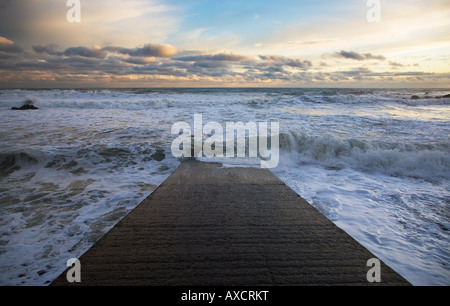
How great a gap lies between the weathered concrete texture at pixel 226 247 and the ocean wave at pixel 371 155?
3.43 m

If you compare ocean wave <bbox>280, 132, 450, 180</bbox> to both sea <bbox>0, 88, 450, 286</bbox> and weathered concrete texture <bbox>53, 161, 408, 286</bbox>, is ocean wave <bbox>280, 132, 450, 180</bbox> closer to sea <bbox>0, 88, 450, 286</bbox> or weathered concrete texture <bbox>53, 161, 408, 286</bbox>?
sea <bbox>0, 88, 450, 286</bbox>

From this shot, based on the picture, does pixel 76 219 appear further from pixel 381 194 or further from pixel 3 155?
pixel 381 194

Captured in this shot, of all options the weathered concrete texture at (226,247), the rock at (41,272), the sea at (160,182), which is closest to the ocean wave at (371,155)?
the sea at (160,182)

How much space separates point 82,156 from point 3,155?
5.24 ft

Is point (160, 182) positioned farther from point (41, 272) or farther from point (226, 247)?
point (226, 247)

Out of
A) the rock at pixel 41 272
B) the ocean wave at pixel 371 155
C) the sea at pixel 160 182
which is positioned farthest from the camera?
the ocean wave at pixel 371 155

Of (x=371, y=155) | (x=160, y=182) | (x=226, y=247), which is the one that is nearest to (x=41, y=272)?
(x=226, y=247)

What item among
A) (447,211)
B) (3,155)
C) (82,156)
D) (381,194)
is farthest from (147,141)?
(447,211)

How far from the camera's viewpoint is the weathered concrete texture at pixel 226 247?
143 cm

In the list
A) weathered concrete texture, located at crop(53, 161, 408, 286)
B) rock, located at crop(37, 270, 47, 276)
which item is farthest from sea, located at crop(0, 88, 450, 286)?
weathered concrete texture, located at crop(53, 161, 408, 286)

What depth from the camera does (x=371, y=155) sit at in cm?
545

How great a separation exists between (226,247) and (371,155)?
502 centimetres

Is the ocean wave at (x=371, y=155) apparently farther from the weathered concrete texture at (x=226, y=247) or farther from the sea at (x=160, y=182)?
the weathered concrete texture at (x=226, y=247)

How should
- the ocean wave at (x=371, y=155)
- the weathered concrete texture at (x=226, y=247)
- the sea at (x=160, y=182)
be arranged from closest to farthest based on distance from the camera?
the weathered concrete texture at (x=226, y=247) < the sea at (x=160, y=182) < the ocean wave at (x=371, y=155)
